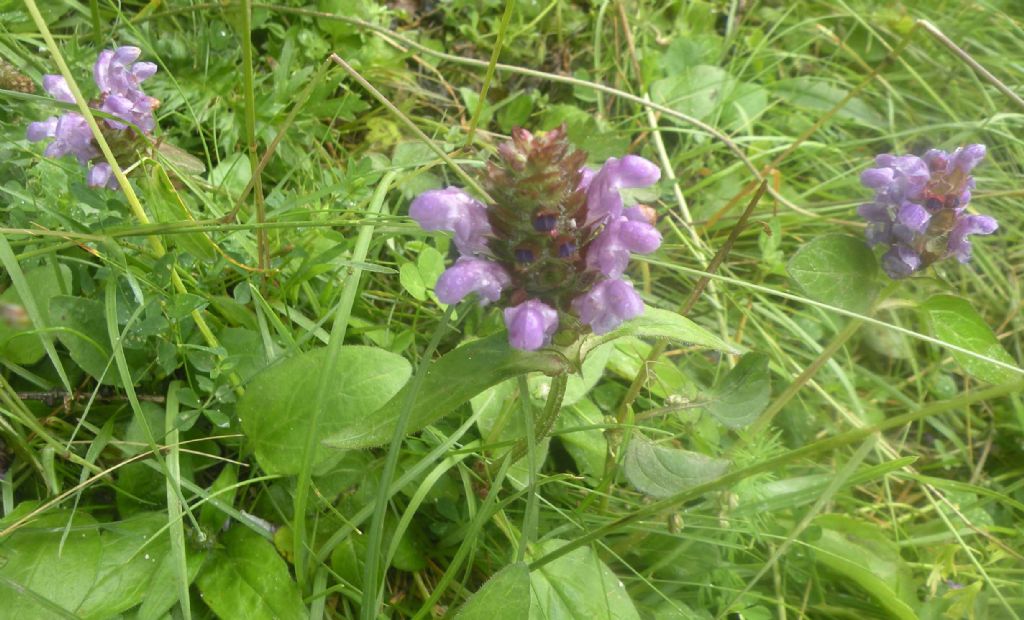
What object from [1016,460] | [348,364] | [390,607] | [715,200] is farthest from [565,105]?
[1016,460]

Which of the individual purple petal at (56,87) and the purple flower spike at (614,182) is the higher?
the purple flower spike at (614,182)

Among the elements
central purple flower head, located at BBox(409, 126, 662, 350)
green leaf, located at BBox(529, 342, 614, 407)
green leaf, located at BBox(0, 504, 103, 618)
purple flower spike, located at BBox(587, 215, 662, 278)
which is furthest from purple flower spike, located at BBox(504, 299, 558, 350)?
green leaf, located at BBox(0, 504, 103, 618)

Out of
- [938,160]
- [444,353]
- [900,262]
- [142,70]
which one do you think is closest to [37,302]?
[142,70]

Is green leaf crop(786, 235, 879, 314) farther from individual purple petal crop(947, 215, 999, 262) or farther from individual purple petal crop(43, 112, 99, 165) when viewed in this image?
individual purple petal crop(43, 112, 99, 165)

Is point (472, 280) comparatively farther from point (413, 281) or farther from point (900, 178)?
point (900, 178)

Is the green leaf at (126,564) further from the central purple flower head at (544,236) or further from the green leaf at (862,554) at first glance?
the green leaf at (862,554)

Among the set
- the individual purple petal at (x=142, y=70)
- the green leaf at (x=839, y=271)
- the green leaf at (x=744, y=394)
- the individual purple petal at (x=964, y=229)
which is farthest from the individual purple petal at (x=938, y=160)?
the individual purple petal at (x=142, y=70)
